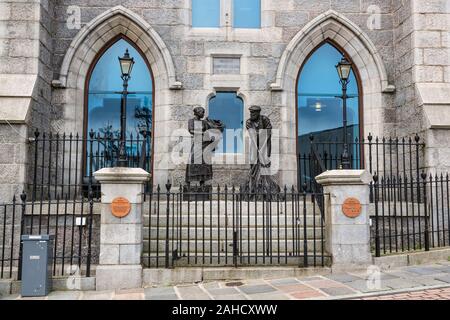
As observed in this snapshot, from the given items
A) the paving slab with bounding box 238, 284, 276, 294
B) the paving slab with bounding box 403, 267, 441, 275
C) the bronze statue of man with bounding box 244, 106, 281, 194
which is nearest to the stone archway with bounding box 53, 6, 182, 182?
the bronze statue of man with bounding box 244, 106, 281, 194

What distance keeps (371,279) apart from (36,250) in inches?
207

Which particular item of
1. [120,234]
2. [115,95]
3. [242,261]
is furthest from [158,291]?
[115,95]

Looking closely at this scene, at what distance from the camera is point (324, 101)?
1186 centimetres

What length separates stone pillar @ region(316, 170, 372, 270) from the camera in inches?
296

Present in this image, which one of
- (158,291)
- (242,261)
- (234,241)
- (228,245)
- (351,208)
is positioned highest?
(351,208)

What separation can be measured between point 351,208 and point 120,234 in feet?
13.1

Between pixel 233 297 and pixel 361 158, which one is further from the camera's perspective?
pixel 361 158

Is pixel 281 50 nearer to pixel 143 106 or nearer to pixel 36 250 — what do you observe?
pixel 143 106

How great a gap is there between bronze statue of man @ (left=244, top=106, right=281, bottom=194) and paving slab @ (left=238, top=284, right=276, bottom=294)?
3169 millimetres

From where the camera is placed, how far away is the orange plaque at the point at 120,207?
7266mm

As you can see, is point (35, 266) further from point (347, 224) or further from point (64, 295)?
point (347, 224)

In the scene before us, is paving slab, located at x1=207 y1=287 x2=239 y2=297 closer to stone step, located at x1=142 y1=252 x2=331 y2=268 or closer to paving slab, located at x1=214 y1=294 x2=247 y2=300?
paving slab, located at x1=214 y1=294 x2=247 y2=300

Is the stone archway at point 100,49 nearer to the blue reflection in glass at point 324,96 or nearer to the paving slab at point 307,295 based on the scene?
the blue reflection in glass at point 324,96

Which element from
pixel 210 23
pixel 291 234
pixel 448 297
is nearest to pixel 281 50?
pixel 210 23
